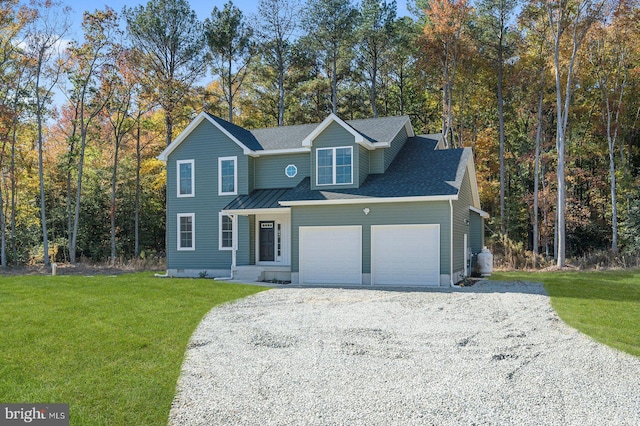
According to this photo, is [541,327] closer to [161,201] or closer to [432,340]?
[432,340]

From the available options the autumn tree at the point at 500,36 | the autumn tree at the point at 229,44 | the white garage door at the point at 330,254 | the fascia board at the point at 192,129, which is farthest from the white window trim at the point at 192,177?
the autumn tree at the point at 500,36

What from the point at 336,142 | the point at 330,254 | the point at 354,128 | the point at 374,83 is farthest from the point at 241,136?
the point at 374,83

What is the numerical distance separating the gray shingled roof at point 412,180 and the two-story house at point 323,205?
0.12ft

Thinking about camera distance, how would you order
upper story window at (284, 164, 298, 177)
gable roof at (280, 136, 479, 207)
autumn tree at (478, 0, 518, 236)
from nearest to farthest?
gable roof at (280, 136, 479, 207)
upper story window at (284, 164, 298, 177)
autumn tree at (478, 0, 518, 236)

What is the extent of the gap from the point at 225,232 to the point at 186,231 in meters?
1.77

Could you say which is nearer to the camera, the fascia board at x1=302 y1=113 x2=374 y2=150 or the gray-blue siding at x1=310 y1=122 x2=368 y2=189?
the fascia board at x1=302 y1=113 x2=374 y2=150

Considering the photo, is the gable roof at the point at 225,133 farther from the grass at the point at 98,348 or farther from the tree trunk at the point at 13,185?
the tree trunk at the point at 13,185

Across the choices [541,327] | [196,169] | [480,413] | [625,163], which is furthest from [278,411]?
[625,163]

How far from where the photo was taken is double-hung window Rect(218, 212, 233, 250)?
1927cm

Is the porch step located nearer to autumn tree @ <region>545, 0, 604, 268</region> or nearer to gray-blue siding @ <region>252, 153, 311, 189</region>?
gray-blue siding @ <region>252, 153, 311, 189</region>

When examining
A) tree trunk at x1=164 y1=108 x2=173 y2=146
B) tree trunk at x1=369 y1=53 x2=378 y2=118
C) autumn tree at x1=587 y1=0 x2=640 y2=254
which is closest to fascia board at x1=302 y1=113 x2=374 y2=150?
tree trunk at x1=369 y1=53 x2=378 y2=118

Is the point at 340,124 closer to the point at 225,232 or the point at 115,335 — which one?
the point at 225,232

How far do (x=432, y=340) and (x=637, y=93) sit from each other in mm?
25546

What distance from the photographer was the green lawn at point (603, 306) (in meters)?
8.04
